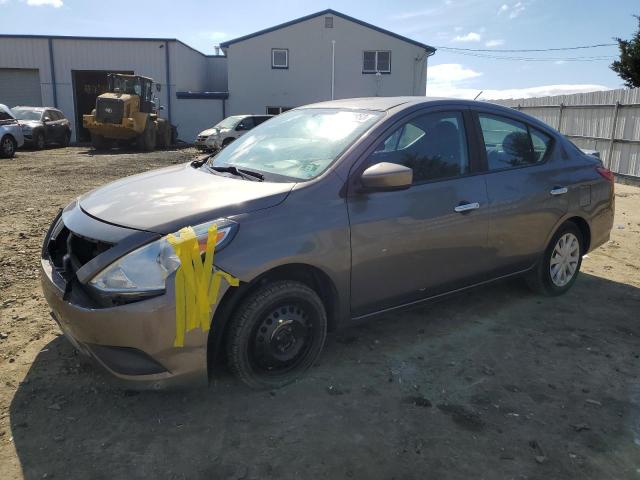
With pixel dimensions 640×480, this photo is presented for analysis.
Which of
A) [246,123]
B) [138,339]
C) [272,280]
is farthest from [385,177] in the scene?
[246,123]

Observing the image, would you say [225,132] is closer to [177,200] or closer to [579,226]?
[579,226]

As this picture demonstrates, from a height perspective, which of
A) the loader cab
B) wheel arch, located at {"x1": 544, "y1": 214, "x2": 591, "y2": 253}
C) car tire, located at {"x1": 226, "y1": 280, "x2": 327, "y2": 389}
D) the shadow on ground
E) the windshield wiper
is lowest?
the shadow on ground

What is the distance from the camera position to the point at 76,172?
13883 millimetres

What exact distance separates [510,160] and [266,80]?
27904mm

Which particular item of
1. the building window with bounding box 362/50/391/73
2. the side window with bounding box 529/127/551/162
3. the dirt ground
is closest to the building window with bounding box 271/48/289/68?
the building window with bounding box 362/50/391/73

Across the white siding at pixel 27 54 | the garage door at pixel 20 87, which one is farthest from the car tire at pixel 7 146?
the garage door at pixel 20 87

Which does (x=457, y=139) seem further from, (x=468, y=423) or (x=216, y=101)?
(x=216, y=101)

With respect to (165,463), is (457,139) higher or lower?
higher

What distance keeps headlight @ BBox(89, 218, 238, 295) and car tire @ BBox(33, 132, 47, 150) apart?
2132cm

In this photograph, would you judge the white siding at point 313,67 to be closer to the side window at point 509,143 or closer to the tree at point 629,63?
the tree at point 629,63

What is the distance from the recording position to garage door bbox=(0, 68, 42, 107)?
29453 millimetres

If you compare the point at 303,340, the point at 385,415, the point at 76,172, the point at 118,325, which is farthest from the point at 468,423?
the point at 76,172

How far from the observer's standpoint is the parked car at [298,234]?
266 centimetres

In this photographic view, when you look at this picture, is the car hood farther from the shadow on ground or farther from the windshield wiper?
the shadow on ground
